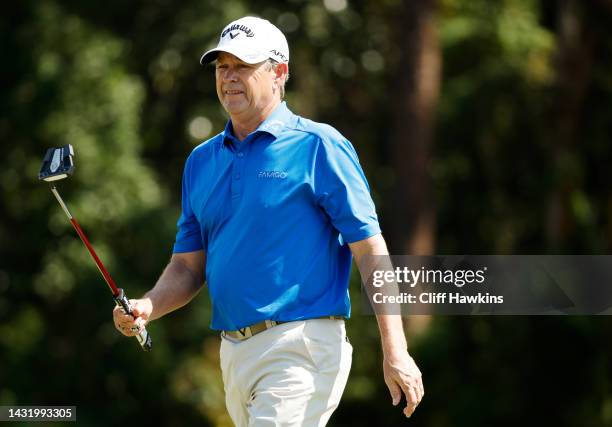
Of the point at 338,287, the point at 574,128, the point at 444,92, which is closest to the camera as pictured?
the point at 338,287

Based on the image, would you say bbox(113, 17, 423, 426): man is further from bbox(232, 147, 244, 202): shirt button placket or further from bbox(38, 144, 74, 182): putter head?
bbox(38, 144, 74, 182): putter head

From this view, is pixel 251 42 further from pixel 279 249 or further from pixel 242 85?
pixel 279 249

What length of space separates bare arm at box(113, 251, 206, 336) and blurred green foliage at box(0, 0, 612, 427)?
32.5 ft

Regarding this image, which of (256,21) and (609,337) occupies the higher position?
(256,21)

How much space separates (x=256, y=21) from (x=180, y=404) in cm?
1111

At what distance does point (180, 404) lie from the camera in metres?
14.8

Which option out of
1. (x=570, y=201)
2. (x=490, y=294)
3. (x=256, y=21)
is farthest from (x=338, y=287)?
(x=570, y=201)

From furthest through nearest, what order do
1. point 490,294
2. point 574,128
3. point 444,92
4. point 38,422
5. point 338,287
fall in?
point 444,92 < point 574,128 < point 38,422 < point 490,294 < point 338,287

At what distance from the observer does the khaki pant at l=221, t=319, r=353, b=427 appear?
401 cm

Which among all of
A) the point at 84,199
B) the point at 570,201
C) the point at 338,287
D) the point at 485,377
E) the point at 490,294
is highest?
the point at 338,287

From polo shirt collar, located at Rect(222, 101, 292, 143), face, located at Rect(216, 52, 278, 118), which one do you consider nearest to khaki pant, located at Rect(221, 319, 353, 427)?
polo shirt collar, located at Rect(222, 101, 292, 143)

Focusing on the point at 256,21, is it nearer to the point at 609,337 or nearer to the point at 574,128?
the point at 609,337

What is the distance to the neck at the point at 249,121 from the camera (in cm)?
425

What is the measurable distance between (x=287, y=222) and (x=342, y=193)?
0.71 feet
